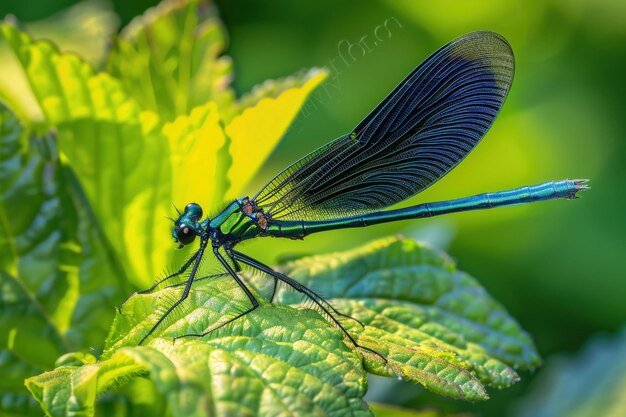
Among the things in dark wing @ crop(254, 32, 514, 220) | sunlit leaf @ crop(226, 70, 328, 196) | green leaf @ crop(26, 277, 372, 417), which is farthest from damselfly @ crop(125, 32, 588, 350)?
green leaf @ crop(26, 277, 372, 417)

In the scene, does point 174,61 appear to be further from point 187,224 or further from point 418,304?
point 418,304

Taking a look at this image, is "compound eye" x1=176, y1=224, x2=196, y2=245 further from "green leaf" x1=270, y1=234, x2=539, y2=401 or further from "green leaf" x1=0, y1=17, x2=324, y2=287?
"green leaf" x1=270, y1=234, x2=539, y2=401

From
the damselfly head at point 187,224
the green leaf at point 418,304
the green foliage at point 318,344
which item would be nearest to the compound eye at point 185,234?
the damselfly head at point 187,224

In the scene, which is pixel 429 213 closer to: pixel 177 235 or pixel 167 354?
pixel 177 235

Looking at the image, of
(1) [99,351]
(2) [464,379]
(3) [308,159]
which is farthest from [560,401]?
(1) [99,351]

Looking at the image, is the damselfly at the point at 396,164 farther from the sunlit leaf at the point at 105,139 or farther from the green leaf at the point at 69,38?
the green leaf at the point at 69,38

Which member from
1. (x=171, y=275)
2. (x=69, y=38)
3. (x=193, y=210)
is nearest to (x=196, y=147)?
(x=193, y=210)

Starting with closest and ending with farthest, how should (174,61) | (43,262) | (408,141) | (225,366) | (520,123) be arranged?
(225,366) < (43,262) < (174,61) < (408,141) < (520,123)
